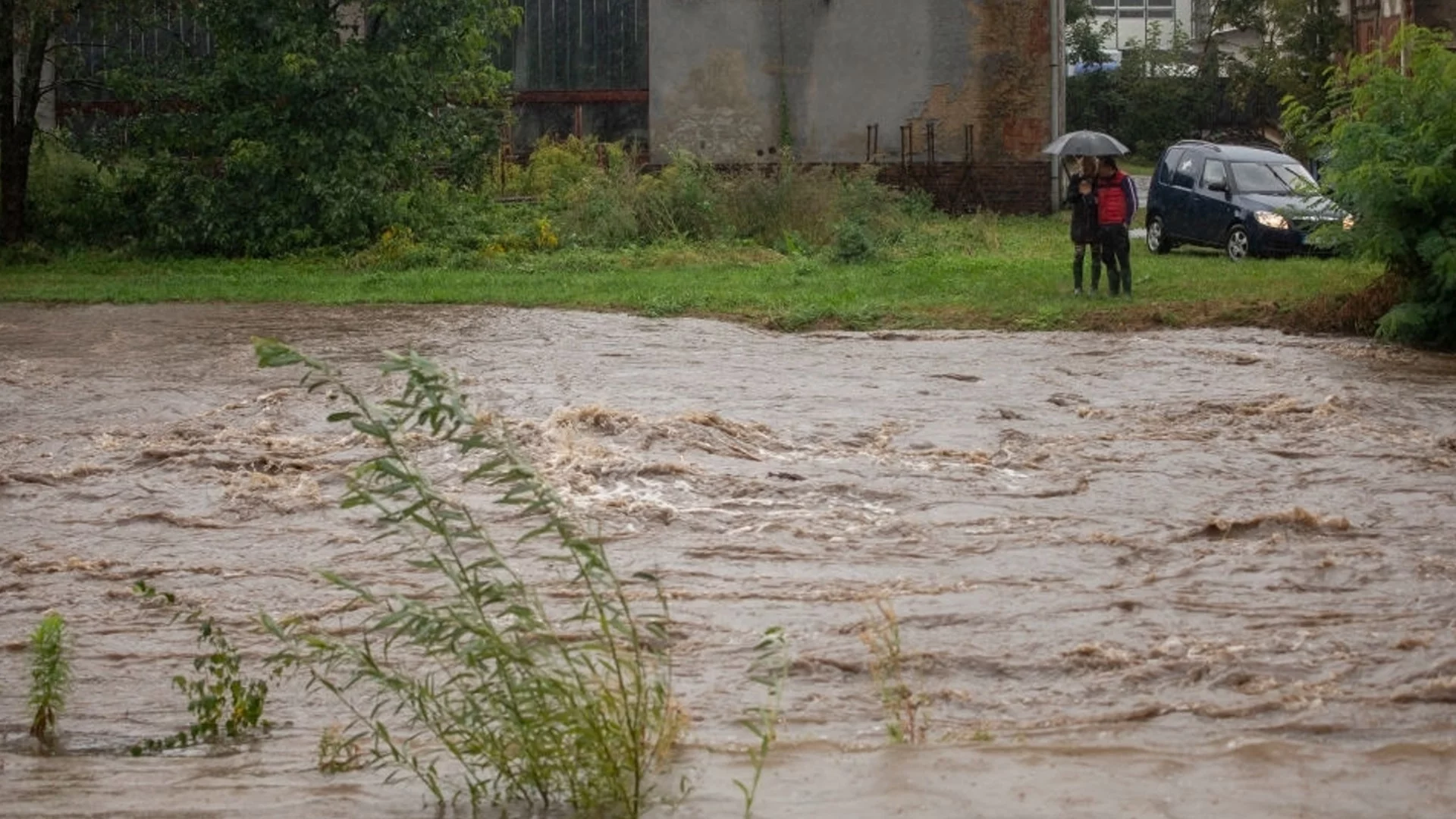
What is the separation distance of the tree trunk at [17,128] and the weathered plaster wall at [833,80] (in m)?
12.4

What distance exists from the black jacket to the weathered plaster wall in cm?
1394

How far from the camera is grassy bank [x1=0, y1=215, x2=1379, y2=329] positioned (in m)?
20.2

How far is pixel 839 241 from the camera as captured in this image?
25.1 meters

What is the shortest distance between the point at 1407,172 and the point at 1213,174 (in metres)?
9.86

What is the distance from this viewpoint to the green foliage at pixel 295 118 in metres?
26.5

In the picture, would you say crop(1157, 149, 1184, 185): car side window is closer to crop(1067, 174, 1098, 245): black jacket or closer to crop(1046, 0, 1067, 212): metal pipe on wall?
crop(1046, 0, 1067, 212): metal pipe on wall

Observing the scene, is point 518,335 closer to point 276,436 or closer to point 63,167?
point 276,436

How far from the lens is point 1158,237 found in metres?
28.2

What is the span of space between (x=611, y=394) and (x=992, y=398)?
3115 mm

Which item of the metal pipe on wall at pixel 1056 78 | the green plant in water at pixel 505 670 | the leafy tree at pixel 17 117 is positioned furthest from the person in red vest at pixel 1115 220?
the green plant in water at pixel 505 670

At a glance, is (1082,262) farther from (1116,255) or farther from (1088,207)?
(1088,207)

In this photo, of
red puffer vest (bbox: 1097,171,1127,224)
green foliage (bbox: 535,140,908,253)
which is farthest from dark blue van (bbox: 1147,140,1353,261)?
red puffer vest (bbox: 1097,171,1127,224)

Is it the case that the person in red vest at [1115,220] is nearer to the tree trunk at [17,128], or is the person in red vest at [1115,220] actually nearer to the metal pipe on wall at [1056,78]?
the metal pipe on wall at [1056,78]

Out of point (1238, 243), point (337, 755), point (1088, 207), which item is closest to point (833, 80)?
point (1238, 243)
